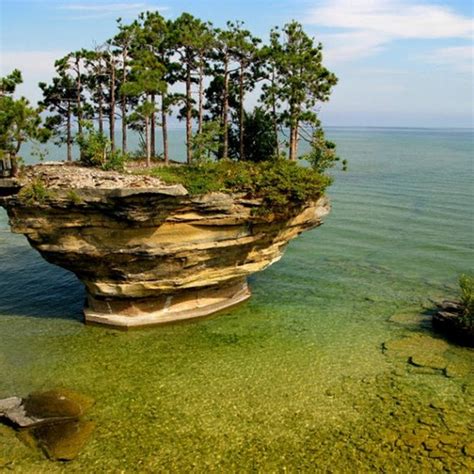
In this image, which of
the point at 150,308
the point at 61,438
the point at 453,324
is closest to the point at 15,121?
the point at 150,308

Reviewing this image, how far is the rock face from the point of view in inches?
898

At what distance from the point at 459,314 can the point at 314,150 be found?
39.7ft

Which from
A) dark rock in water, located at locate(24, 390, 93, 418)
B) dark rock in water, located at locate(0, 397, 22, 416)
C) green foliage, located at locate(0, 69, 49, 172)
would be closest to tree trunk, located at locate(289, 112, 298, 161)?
green foliage, located at locate(0, 69, 49, 172)

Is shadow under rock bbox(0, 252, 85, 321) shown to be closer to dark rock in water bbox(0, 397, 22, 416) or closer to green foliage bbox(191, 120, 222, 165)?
dark rock in water bbox(0, 397, 22, 416)

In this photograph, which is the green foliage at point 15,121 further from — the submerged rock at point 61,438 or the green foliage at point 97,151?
the submerged rock at point 61,438

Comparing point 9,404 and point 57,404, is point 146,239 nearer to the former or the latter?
point 57,404

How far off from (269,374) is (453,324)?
10951 millimetres

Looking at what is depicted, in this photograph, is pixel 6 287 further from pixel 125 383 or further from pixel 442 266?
pixel 442 266

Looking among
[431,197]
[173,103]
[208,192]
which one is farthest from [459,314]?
[431,197]

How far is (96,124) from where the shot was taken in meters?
30.4

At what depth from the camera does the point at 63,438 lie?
1820cm

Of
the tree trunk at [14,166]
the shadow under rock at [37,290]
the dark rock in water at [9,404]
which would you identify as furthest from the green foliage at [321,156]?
Answer: the dark rock in water at [9,404]

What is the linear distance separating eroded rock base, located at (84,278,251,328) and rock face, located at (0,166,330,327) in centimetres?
5

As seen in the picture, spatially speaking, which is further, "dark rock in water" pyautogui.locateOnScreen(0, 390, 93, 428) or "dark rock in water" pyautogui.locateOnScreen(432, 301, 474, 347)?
"dark rock in water" pyautogui.locateOnScreen(432, 301, 474, 347)
